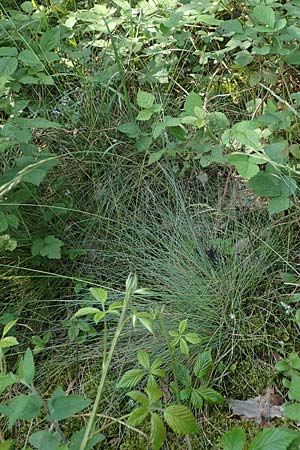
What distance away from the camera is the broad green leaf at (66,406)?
123cm

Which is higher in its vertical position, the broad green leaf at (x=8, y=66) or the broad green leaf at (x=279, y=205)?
the broad green leaf at (x=8, y=66)

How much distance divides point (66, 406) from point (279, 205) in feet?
2.57

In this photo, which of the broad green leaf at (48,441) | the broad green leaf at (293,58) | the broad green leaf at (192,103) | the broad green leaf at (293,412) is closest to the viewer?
the broad green leaf at (48,441)

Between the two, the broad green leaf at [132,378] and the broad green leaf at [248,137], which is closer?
the broad green leaf at [132,378]

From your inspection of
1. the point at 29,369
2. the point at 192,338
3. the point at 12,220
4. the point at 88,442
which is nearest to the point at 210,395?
the point at 192,338

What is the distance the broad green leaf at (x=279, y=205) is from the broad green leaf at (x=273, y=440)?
60 centimetres

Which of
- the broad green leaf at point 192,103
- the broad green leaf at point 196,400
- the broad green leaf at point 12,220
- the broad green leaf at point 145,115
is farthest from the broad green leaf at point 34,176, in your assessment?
the broad green leaf at point 196,400

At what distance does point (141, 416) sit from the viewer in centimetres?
125

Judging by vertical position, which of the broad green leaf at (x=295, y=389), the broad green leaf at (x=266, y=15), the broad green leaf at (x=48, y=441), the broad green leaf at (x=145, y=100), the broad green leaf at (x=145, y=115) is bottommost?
the broad green leaf at (x=295, y=389)

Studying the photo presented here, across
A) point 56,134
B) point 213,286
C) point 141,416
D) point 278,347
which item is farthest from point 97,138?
point 141,416

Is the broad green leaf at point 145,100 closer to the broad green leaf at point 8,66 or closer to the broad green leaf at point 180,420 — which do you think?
the broad green leaf at point 8,66

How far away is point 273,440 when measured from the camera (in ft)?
4.13

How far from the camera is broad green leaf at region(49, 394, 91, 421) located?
4.04 ft

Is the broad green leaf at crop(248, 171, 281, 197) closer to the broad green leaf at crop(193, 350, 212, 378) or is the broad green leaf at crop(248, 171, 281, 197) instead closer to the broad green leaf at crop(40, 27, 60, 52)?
the broad green leaf at crop(193, 350, 212, 378)
